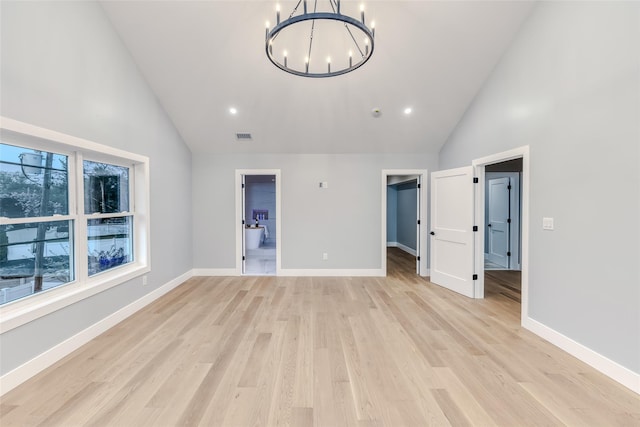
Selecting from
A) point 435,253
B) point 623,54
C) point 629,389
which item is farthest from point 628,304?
point 435,253

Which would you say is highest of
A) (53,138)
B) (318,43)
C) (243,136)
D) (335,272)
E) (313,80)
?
(318,43)

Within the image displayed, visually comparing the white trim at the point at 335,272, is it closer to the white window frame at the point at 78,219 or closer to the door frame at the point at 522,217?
the door frame at the point at 522,217

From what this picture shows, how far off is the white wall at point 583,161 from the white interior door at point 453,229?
1014mm

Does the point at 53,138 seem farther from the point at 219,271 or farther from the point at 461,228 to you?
the point at 461,228

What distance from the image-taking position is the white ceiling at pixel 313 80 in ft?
9.76

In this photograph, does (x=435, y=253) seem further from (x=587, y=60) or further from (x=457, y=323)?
(x=587, y=60)

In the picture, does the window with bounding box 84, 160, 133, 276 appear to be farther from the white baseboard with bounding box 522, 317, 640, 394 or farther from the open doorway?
the open doorway

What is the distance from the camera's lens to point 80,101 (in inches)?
102

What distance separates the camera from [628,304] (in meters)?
2.00

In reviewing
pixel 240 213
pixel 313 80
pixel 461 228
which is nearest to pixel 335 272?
pixel 240 213

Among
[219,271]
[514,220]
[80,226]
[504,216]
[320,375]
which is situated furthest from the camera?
Result: [504,216]

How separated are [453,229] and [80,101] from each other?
5.09 metres

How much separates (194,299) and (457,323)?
358 centimetres

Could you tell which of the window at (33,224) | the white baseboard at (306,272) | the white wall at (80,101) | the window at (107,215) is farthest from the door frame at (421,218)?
the window at (33,224)
